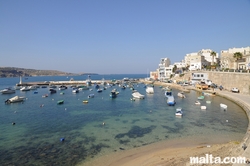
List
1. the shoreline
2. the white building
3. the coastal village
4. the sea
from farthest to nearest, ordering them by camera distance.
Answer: the white building
the coastal village
the sea
the shoreline

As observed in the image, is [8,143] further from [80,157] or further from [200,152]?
[200,152]

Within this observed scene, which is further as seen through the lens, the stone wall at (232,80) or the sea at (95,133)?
the stone wall at (232,80)

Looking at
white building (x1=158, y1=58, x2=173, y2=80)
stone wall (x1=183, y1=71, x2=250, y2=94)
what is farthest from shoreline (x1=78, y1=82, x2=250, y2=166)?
white building (x1=158, y1=58, x2=173, y2=80)

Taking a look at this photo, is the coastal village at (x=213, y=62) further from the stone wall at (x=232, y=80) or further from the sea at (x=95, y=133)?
the sea at (x=95, y=133)

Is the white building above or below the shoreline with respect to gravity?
above

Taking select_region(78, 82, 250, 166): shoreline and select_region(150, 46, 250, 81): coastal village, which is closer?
select_region(78, 82, 250, 166): shoreline

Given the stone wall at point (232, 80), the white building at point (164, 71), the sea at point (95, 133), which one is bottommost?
the sea at point (95, 133)

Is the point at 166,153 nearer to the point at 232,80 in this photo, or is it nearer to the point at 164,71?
the point at 232,80

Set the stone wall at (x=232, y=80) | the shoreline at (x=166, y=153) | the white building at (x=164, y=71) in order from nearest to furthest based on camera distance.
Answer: the shoreline at (x=166, y=153), the stone wall at (x=232, y=80), the white building at (x=164, y=71)

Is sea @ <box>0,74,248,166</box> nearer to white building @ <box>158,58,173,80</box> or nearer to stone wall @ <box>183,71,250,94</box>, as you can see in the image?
stone wall @ <box>183,71,250,94</box>

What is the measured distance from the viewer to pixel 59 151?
1712 centimetres

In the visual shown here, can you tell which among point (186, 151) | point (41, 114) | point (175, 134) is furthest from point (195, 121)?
point (41, 114)

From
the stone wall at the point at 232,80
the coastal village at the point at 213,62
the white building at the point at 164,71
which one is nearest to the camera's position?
the stone wall at the point at 232,80

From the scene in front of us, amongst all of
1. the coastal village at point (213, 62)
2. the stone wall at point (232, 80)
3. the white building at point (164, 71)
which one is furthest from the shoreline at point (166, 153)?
the white building at point (164, 71)
